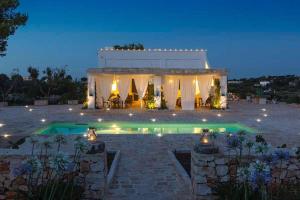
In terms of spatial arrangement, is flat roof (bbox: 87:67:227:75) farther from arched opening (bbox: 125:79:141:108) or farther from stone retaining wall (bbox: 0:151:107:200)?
stone retaining wall (bbox: 0:151:107:200)

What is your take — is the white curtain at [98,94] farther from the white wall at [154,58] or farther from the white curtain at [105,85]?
the white wall at [154,58]

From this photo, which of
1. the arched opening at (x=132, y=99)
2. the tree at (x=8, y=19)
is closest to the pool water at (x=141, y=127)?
the tree at (x=8, y=19)

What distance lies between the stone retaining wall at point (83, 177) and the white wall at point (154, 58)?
59.2 ft

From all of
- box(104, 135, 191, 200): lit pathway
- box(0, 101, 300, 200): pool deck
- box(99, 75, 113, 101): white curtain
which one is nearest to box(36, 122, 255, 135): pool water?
box(0, 101, 300, 200): pool deck

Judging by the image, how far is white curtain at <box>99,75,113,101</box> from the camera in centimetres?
2208

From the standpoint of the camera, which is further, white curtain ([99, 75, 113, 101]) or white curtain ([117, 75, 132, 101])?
white curtain ([99, 75, 113, 101])

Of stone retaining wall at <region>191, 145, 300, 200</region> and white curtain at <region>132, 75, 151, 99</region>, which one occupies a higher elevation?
white curtain at <region>132, 75, 151, 99</region>

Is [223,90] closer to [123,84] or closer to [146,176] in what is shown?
[123,84]

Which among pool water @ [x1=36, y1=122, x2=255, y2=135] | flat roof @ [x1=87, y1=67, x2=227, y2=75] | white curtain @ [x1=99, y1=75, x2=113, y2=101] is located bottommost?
pool water @ [x1=36, y1=122, x2=255, y2=135]

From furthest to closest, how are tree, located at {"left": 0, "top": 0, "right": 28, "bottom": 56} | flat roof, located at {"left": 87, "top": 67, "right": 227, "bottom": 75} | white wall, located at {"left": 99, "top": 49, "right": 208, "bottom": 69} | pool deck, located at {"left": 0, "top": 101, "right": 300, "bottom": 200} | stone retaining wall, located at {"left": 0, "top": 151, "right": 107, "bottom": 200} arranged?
white wall, located at {"left": 99, "top": 49, "right": 208, "bottom": 69}, flat roof, located at {"left": 87, "top": 67, "right": 227, "bottom": 75}, tree, located at {"left": 0, "top": 0, "right": 28, "bottom": 56}, pool deck, located at {"left": 0, "top": 101, "right": 300, "bottom": 200}, stone retaining wall, located at {"left": 0, "top": 151, "right": 107, "bottom": 200}

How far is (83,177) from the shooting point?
19.0ft

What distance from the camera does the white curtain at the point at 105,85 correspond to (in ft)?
72.4

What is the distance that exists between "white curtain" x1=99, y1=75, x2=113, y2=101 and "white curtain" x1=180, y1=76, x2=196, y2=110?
4.15 metres

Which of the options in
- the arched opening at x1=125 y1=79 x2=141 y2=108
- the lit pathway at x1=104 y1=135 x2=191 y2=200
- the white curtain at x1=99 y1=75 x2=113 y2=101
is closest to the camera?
Result: the lit pathway at x1=104 y1=135 x2=191 y2=200
